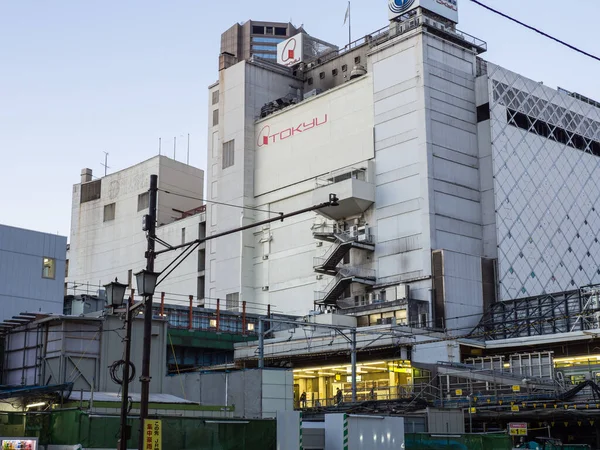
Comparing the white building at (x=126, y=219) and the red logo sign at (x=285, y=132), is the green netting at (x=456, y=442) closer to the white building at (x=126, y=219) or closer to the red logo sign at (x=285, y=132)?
the red logo sign at (x=285, y=132)

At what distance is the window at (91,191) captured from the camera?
136 meters

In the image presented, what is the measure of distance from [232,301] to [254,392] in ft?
192

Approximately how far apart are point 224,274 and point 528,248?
3586 centimetres

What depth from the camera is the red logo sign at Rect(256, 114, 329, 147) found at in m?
102

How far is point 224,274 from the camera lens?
107m

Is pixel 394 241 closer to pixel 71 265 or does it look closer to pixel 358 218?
pixel 358 218

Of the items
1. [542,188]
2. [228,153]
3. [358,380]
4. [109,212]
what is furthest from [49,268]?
[109,212]

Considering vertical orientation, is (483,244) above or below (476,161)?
below

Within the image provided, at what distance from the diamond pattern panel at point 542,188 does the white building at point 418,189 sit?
19 cm

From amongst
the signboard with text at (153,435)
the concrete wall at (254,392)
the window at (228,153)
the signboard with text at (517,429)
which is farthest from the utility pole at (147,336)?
the window at (228,153)

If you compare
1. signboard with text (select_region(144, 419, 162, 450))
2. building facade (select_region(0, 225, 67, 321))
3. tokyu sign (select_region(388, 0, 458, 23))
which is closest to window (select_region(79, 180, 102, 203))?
tokyu sign (select_region(388, 0, 458, 23))

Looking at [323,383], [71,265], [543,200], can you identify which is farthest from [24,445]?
[71,265]

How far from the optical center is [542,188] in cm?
9675

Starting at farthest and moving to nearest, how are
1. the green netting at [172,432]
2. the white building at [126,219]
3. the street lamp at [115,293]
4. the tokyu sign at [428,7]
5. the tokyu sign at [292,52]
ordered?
1. the white building at [126,219]
2. the tokyu sign at [292,52]
3. the tokyu sign at [428,7]
4. the green netting at [172,432]
5. the street lamp at [115,293]
